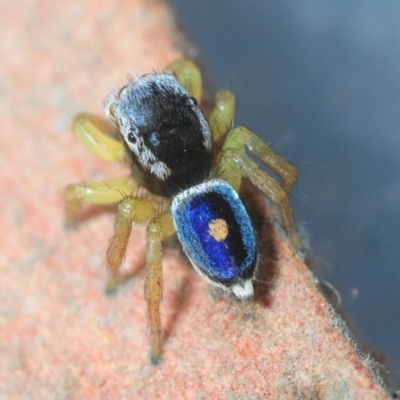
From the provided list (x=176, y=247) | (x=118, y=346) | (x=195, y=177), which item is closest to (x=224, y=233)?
(x=195, y=177)

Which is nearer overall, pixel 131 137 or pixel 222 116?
pixel 131 137

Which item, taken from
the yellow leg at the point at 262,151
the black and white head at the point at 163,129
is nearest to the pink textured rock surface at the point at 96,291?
the yellow leg at the point at 262,151

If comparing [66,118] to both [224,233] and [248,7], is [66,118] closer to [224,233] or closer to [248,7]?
[248,7]

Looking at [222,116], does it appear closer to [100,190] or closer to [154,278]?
[100,190]

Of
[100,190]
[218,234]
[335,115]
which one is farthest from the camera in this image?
[100,190]

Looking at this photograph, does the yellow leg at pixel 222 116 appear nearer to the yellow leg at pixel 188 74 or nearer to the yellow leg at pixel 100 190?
the yellow leg at pixel 188 74

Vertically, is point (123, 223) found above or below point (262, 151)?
below

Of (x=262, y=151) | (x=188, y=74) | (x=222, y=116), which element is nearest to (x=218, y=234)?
(x=262, y=151)
